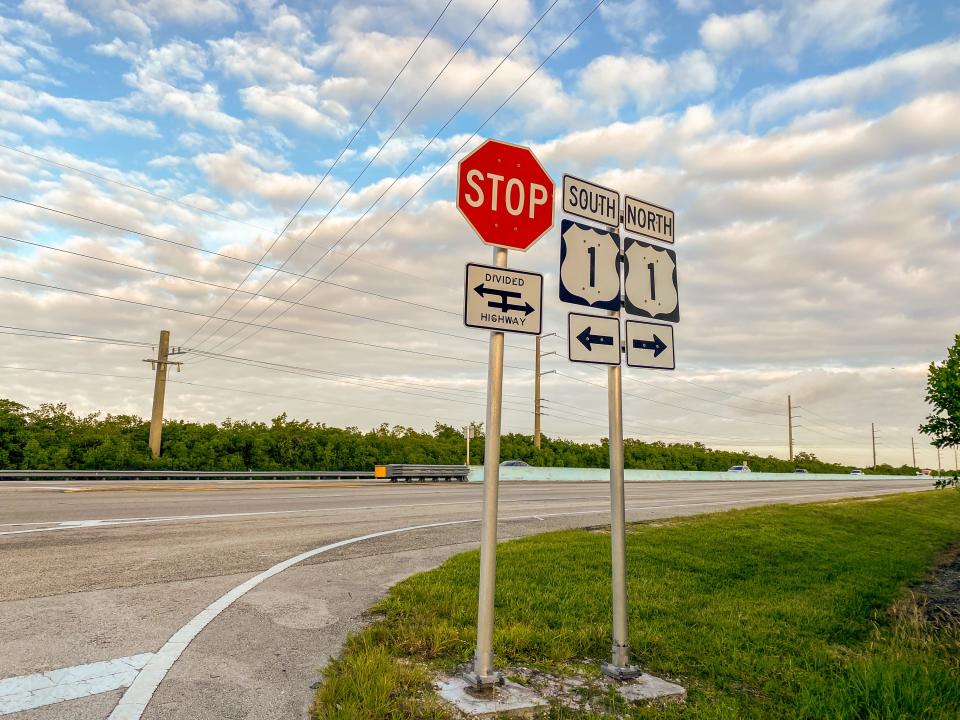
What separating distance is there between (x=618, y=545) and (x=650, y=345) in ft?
5.18

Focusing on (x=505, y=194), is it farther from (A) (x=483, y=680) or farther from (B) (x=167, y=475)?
(B) (x=167, y=475)

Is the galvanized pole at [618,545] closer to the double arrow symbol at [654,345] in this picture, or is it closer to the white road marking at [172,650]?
the double arrow symbol at [654,345]

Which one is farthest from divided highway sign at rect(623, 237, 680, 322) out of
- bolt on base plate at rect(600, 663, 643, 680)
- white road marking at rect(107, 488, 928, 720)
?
white road marking at rect(107, 488, 928, 720)

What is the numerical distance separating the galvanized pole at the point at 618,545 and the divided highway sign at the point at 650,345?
0.15 metres

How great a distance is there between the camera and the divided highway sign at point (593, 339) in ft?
14.9

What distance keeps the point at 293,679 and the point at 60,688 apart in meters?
1.40

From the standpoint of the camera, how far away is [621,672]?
4270 mm

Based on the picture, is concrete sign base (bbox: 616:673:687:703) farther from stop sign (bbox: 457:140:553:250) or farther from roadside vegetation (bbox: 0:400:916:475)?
roadside vegetation (bbox: 0:400:916:475)

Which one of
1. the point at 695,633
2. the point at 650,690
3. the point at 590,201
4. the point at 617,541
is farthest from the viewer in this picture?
the point at 695,633

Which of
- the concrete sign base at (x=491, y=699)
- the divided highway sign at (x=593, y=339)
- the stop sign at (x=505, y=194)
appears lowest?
the concrete sign base at (x=491, y=699)

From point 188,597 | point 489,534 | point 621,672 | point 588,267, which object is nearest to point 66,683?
point 188,597

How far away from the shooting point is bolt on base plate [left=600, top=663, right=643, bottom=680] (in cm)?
426

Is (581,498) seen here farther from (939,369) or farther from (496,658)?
(496,658)

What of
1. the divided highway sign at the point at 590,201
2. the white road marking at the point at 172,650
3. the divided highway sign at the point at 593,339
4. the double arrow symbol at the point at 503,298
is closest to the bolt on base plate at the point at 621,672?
the divided highway sign at the point at 593,339
